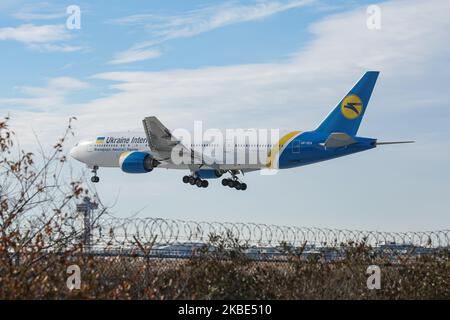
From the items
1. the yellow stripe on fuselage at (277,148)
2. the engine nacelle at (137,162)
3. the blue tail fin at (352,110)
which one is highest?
the blue tail fin at (352,110)

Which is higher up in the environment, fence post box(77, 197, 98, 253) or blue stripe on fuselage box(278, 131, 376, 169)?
blue stripe on fuselage box(278, 131, 376, 169)

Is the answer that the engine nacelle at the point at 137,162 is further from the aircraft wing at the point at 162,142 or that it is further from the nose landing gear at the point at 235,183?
the nose landing gear at the point at 235,183

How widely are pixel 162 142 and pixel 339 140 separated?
43.2 ft

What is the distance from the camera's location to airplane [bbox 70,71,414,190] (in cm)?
5483

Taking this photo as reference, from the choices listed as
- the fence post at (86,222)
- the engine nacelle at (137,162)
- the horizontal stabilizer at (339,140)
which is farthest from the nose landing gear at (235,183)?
the fence post at (86,222)

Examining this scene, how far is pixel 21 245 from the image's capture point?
14.0 metres

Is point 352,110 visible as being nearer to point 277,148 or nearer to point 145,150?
point 277,148

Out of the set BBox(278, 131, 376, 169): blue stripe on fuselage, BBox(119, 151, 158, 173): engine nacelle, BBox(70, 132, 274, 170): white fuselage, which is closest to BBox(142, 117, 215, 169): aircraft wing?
BBox(70, 132, 274, 170): white fuselage

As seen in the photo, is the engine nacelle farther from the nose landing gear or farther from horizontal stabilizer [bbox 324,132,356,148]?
horizontal stabilizer [bbox 324,132,356,148]

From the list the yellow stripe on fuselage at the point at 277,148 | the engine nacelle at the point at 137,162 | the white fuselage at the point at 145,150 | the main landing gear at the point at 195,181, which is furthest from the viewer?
the main landing gear at the point at 195,181

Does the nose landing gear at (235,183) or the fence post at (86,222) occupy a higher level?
the nose landing gear at (235,183)

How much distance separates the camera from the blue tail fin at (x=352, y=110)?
57062mm

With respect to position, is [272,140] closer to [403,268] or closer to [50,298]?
[403,268]

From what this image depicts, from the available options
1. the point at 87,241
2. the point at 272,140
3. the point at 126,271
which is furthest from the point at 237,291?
the point at 272,140
